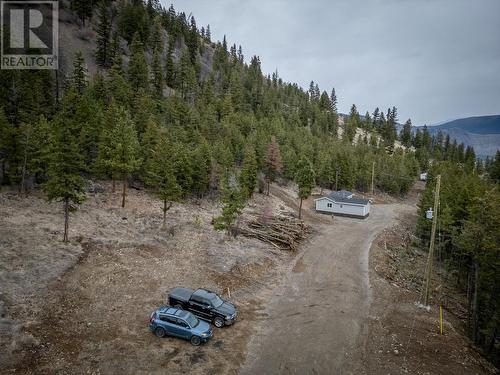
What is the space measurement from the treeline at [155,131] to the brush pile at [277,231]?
505 centimetres

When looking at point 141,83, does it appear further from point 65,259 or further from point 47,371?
point 47,371

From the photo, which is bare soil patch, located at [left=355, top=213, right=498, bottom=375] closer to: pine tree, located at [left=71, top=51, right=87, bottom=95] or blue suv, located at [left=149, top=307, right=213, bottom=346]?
blue suv, located at [left=149, top=307, right=213, bottom=346]

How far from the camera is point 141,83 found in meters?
76.4

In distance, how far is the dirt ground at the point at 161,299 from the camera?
1598cm

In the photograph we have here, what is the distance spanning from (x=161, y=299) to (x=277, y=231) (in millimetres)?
21115

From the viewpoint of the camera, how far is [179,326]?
17484mm

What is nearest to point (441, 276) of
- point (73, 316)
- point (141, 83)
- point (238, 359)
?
point (238, 359)

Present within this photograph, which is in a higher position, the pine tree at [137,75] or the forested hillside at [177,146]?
the pine tree at [137,75]

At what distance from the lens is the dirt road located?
16.9 m

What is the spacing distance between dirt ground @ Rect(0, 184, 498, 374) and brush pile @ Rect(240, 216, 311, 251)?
166 cm

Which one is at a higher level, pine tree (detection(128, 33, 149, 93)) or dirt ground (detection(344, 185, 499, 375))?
pine tree (detection(128, 33, 149, 93))

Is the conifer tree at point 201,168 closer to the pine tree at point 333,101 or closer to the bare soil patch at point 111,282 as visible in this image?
the bare soil patch at point 111,282

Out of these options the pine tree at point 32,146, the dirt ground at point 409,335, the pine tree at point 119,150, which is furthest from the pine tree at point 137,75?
the dirt ground at point 409,335

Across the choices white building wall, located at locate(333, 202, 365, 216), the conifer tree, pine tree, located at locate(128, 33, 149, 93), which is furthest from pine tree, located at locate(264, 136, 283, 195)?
pine tree, located at locate(128, 33, 149, 93)
